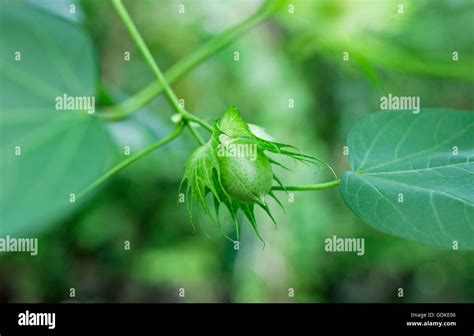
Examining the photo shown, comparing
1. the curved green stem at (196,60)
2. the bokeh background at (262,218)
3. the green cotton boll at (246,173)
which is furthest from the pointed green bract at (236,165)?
the bokeh background at (262,218)

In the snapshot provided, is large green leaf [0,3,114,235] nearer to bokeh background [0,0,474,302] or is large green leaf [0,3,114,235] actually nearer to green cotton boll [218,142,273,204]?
green cotton boll [218,142,273,204]

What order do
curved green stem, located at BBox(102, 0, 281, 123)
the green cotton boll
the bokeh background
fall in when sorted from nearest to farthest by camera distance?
1. the green cotton boll
2. curved green stem, located at BBox(102, 0, 281, 123)
3. the bokeh background

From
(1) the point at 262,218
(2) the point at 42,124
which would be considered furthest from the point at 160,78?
(1) the point at 262,218

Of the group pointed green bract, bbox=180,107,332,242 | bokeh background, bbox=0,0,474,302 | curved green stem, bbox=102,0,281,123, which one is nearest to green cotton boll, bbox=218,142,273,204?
pointed green bract, bbox=180,107,332,242

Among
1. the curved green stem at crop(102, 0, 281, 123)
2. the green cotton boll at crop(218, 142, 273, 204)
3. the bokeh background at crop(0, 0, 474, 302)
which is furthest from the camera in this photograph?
the bokeh background at crop(0, 0, 474, 302)

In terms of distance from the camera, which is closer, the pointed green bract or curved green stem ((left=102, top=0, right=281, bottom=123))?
the pointed green bract
